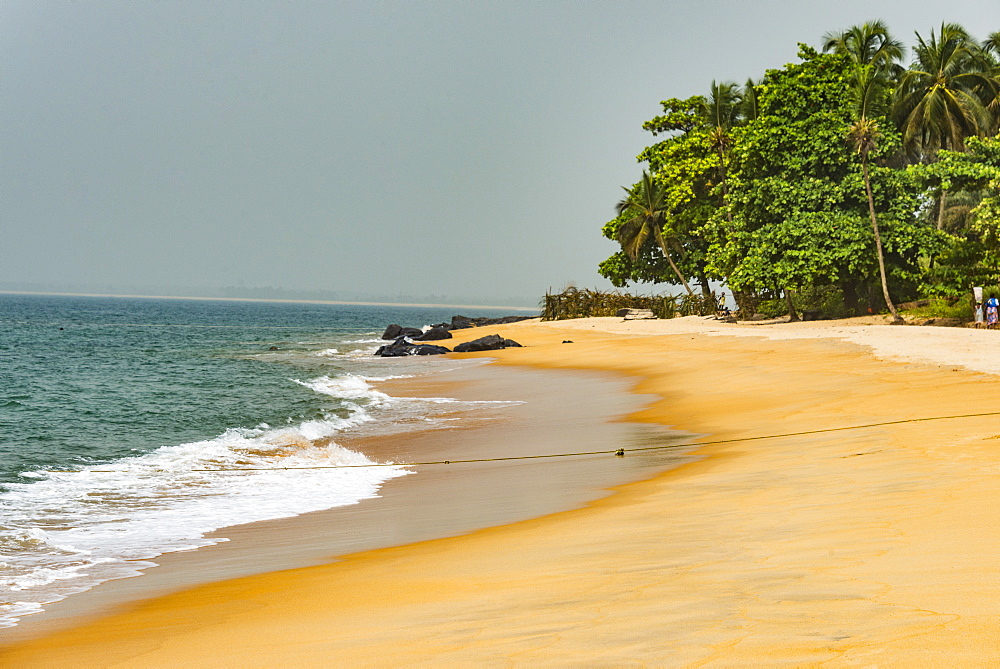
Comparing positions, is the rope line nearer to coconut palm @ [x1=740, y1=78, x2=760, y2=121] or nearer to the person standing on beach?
the person standing on beach

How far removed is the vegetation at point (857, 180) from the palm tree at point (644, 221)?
8.60 metres

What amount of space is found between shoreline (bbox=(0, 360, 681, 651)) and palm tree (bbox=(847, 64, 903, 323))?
1836 cm

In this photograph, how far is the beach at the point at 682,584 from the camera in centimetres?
294

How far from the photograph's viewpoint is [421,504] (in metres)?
7.69

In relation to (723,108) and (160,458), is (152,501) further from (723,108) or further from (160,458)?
(723,108)

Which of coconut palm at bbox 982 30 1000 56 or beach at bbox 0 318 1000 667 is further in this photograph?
coconut palm at bbox 982 30 1000 56

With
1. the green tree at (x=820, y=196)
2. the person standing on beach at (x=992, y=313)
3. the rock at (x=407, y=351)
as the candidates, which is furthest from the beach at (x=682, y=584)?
the rock at (x=407, y=351)

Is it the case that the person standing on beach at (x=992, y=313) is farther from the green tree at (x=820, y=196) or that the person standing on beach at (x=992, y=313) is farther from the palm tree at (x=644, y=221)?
the palm tree at (x=644, y=221)

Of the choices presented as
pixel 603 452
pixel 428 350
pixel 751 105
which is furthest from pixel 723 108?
pixel 603 452

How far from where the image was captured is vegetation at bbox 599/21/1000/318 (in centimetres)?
2830

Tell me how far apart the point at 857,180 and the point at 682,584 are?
29701mm

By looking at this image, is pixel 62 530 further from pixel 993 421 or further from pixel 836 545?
pixel 993 421

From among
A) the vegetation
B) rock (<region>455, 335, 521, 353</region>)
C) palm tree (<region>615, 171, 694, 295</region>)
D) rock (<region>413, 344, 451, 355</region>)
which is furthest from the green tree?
palm tree (<region>615, 171, 694, 295</region>)

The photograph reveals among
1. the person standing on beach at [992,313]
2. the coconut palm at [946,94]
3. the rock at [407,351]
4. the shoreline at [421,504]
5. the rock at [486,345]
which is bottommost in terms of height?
the shoreline at [421,504]
